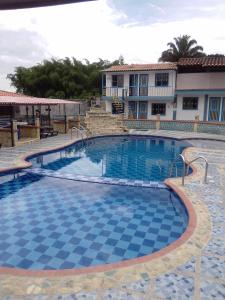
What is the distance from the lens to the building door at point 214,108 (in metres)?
23.2

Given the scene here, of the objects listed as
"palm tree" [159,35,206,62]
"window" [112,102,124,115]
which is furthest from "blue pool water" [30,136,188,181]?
"palm tree" [159,35,206,62]

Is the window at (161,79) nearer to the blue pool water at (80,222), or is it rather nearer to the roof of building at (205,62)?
the roof of building at (205,62)

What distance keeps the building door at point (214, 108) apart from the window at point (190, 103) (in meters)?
Result: 1.26

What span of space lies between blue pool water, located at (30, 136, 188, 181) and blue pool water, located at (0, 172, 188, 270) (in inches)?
73.2

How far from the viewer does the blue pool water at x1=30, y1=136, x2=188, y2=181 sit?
37.2 ft

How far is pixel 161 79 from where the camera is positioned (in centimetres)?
2427

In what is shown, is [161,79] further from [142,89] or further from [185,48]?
[185,48]

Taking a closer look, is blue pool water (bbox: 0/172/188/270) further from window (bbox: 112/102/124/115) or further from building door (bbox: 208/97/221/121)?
building door (bbox: 208/97/221/121)

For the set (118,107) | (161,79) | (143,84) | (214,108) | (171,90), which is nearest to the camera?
(214,108)

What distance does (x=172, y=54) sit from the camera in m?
34.0

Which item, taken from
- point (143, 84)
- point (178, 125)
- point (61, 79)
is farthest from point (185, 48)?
point (61, 79)

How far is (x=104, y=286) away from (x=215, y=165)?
881 cm

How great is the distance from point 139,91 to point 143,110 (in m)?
1.93

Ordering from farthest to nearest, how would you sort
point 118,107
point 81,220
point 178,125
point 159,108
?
point 159,108 → point 118,107 → point 178,125 → point 81,220
